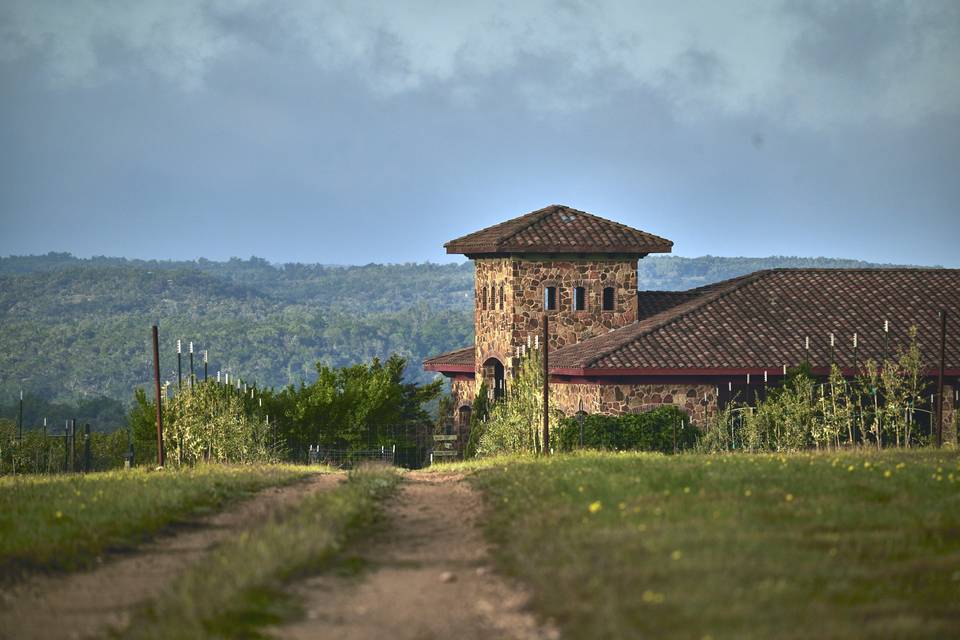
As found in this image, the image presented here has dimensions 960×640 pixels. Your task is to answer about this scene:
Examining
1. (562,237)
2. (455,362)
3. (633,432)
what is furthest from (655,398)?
(455,362)

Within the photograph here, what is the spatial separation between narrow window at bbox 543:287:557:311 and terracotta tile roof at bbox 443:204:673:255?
1.40m

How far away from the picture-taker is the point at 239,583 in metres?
11.9

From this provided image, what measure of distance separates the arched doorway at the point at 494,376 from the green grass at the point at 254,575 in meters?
26.9

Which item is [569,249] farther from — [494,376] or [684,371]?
[684,371]

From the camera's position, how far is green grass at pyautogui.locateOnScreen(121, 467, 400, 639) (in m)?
10.7

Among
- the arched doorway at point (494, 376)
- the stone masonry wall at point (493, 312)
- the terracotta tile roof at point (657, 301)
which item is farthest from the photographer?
the arched doorway at point (494, 376)

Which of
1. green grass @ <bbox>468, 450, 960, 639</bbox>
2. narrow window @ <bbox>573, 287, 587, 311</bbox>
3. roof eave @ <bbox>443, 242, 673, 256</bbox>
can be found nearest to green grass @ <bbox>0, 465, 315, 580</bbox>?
green grass @ <bbox>468, 450, 960, 639</bbox>

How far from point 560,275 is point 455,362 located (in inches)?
301

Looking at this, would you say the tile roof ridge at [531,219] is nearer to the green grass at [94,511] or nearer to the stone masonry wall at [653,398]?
the stone masonry wall at [653,398]

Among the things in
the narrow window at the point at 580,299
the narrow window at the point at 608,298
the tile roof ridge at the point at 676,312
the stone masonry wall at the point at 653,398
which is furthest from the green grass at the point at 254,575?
the narrow window at the point at 608,298

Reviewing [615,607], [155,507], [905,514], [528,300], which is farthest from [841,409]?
[615,607]

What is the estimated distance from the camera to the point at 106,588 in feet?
41.5

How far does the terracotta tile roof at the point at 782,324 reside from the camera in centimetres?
3681

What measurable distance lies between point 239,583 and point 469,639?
2501 millimetres
